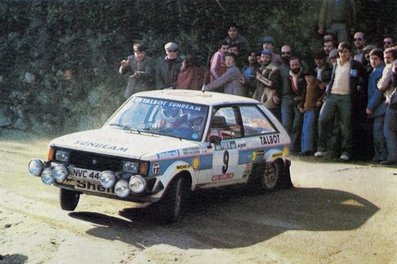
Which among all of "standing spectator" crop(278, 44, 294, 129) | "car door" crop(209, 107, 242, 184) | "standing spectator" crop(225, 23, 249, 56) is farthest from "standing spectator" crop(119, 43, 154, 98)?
"car door" crop(209, 107, 242, 184)

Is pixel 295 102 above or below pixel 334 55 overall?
below

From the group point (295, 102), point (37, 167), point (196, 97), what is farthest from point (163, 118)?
point (295, 102)

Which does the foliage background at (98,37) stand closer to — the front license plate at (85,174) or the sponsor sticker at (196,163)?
the sponsor sticker at (196,163)

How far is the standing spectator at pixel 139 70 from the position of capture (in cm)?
1419

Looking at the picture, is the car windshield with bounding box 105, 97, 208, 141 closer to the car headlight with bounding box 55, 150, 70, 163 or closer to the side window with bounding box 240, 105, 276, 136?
the side window with bounding box 240, 105, 276, 136

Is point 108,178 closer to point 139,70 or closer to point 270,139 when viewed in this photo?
point 270,139

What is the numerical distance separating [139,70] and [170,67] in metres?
0.75

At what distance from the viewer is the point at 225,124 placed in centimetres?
969

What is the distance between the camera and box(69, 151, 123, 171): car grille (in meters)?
8.32

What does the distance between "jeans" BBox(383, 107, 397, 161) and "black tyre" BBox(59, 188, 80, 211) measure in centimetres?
575

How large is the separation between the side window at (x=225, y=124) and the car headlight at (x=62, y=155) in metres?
1.86

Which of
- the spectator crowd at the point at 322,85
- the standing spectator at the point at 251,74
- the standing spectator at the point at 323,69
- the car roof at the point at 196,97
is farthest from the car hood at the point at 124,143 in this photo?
the standing spectator at the point at 251,74

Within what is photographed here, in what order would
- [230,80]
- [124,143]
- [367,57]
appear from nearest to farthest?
[124,143] < [367,57] < [230,80]

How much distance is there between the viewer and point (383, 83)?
39.9 feet
